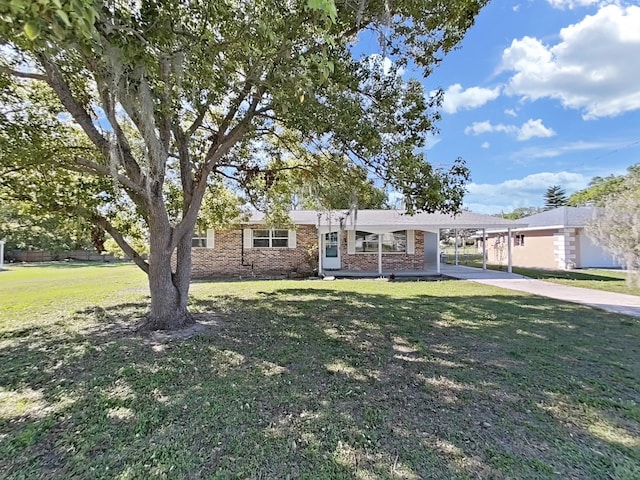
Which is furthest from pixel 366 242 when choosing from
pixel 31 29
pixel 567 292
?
pixel 31 29

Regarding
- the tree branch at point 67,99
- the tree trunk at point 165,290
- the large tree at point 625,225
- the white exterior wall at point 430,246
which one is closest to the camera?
the tree branch at point 67,99

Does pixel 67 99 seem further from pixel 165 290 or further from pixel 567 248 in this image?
pixel 567 248

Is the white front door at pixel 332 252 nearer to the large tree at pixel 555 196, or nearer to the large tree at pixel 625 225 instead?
the large tree at pixel 625 225

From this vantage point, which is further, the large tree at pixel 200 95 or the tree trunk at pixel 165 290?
the tree trunk at pixel 165 290

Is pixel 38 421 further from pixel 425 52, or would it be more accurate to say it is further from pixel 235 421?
pixel 425 52

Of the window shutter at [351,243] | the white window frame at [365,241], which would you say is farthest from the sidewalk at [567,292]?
the window shutter at [351,243]

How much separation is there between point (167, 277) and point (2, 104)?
3.81 meters

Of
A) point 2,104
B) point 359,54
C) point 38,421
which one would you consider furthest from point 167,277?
point 359,54

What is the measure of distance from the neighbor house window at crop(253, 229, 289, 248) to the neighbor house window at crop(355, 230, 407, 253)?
351cm

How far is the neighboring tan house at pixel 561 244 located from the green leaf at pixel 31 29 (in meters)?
20.0

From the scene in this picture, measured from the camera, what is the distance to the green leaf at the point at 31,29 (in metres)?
1.77

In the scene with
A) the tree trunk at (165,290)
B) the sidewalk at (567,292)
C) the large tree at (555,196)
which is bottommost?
the sidewalk at (567,292)

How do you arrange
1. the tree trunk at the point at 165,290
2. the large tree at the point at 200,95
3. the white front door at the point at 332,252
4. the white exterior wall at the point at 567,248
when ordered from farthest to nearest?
the white exterior wall at the point at 567,248
the white front door at the point at 332,252
the tree trunk at the point at 165,290
the large tree at the point at 200,95

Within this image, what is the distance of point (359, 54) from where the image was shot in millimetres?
6430
